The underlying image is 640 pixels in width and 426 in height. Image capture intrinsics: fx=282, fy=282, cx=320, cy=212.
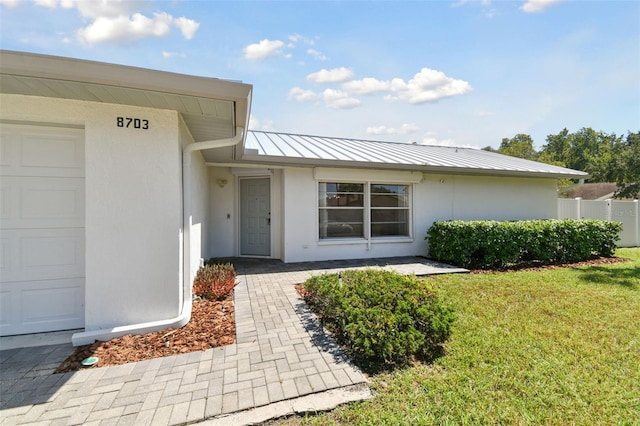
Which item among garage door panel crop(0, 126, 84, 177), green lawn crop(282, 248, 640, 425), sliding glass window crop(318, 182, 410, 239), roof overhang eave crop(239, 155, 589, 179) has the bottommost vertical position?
green lawn crop(282, 248, 640, 425)

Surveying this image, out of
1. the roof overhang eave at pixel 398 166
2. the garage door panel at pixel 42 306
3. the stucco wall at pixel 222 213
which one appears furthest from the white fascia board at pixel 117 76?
the stucco wall at pixel 222 213

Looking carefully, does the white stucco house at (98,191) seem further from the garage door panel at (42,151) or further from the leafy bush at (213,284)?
the leafy bush at (213,284)

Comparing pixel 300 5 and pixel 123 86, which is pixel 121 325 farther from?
pixel 300 5

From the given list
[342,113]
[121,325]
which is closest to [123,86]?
[121,325]

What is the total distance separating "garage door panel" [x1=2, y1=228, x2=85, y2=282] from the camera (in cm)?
351

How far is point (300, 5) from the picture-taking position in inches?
262

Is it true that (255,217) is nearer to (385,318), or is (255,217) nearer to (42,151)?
(42,151)

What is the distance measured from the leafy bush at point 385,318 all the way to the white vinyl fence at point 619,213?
1165 centimetres

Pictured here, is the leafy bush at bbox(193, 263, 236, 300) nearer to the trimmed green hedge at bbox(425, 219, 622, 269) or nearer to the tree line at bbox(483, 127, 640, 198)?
the trimmed green hedge at bbox(425, 219, 622, 269)

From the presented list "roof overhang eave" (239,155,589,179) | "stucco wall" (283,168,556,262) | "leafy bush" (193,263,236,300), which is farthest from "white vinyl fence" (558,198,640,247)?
"leafy bush" (193,263,236,300)

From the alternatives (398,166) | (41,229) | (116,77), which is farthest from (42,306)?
(398,166)

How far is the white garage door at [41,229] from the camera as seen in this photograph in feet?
11.5

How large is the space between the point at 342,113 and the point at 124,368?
11.6m

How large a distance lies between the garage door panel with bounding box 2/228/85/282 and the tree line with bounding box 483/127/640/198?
36.4 metres
